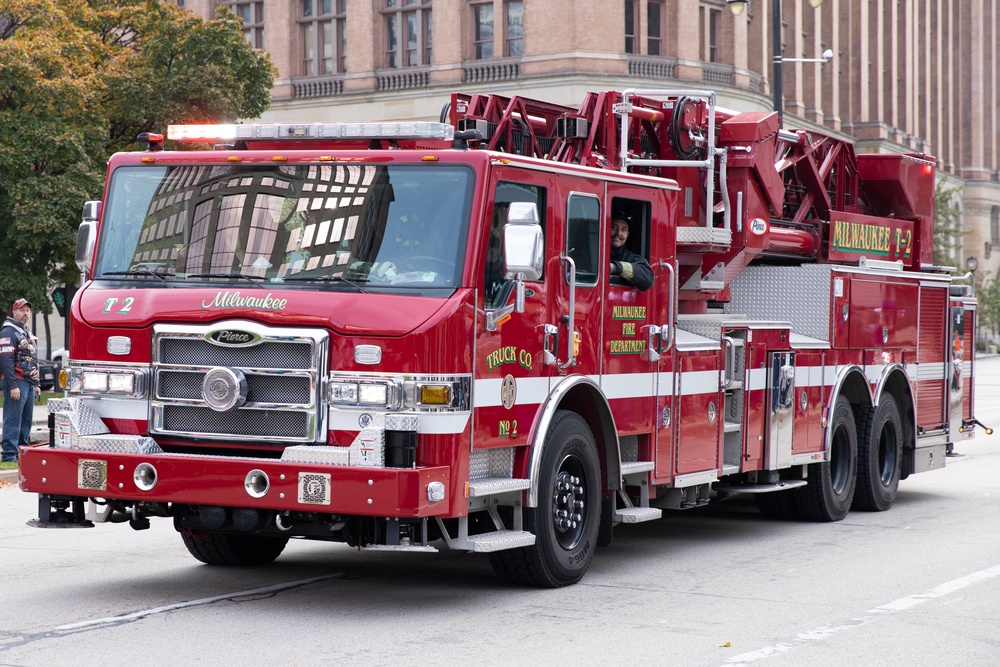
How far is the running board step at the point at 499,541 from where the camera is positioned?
304 inches

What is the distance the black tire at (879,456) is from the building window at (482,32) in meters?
37.0

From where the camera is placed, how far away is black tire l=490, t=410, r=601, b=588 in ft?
27.4

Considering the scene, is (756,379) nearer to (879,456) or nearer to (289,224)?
(879,456)

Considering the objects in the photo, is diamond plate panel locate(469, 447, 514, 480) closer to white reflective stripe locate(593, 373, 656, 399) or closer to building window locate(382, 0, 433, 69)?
white reflective stripe locate(593, 373, 656, 399)

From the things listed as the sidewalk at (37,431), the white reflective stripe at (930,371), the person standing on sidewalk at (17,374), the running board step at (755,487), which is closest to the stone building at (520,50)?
the sidewalk at (37,431)

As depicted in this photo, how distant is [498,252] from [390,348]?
2.96 feet

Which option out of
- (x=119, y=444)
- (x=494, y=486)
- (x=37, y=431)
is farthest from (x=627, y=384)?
(x=37, y=431)

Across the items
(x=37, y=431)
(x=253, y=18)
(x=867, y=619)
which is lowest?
(x=37, y=431)

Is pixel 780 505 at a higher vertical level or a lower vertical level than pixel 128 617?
lower

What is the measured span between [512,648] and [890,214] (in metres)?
8.70

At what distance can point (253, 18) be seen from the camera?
5347cm

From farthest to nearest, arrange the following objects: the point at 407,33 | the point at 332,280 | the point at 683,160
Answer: the point at 407,33 → the point at 683,160 → the point at 332,280

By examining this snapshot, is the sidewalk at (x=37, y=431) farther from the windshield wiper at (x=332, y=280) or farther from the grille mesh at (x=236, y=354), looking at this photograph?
the windshield wiper at (x=332, y=280)

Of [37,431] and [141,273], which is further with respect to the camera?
[37,431]
